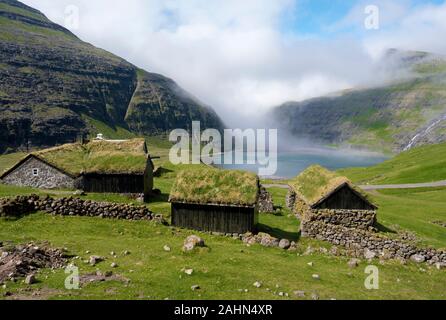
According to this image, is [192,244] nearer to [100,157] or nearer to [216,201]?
[216,201]

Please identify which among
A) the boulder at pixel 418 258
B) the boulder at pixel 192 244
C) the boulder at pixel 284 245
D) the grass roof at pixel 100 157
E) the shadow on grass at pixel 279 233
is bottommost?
the boulder at pixel 418 258

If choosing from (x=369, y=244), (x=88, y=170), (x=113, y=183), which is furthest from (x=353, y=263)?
(x=88, y=170)

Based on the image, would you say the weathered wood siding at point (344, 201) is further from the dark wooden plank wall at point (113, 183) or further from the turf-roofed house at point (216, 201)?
the dark wooden plank wall at point (113, 183)

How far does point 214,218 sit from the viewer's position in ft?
107

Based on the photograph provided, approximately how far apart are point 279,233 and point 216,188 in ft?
24.0

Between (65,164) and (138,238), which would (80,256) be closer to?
(138,238)

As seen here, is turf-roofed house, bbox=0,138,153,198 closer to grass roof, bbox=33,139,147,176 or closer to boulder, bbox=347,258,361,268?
grass roof, bbox=33,139,147,176

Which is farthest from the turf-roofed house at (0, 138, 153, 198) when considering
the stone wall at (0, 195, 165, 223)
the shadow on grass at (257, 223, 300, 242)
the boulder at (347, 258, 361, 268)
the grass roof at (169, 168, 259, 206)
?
the boulder at (347, 258, 361, 268)

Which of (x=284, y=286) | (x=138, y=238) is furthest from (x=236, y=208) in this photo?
(x=284, y=286)

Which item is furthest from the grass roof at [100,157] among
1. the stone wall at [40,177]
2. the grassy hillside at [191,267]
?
the grassy hillside at [191,267]

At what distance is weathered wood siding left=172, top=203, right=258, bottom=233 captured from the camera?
31.8 metres

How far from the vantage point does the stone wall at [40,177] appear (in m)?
45.8

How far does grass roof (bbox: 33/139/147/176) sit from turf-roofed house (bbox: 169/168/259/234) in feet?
36.1

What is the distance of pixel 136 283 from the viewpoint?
61.6 feet
